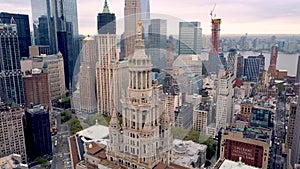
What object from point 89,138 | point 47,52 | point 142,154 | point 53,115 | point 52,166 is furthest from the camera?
point 47,52

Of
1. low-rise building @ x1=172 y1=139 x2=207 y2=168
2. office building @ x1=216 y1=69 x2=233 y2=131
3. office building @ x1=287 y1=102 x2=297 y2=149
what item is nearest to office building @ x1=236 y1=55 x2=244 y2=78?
office building @ x1=216 y1=69 x2=233 y2=131

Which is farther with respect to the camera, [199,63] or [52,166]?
[52,166]

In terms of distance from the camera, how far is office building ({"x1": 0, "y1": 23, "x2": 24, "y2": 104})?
7246 millimetres

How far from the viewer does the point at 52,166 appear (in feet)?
18.0

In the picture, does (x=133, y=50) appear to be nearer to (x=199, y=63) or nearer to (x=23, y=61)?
(x=199, y=63)

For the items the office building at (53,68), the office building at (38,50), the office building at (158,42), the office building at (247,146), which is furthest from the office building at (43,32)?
the office building at (158,42)

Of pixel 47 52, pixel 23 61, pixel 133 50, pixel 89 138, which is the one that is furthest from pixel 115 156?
pixel 47 52

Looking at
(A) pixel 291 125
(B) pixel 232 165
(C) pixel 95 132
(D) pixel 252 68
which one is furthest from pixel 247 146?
(D) pixel 252 68

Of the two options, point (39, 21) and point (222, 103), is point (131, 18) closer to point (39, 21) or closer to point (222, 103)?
point (222, 103)

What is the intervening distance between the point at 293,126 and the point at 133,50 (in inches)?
206

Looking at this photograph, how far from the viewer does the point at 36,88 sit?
8.25 m

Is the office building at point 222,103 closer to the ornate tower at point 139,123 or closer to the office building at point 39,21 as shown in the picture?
the ornate tower at point 139,123

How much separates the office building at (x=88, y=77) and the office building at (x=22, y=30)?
5.90 m

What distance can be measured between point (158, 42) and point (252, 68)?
10.5 metres
